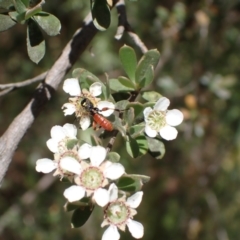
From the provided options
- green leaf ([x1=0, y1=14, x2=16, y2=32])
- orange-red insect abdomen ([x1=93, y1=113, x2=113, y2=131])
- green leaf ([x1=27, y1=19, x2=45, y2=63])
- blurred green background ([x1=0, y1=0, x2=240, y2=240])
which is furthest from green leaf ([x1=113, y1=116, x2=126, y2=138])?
blurred green background ([x1=0, y1=0, x2=240, y2=240])

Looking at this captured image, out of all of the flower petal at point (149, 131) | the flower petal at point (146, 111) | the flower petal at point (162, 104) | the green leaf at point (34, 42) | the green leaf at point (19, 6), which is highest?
the green leaf at point (19, 6)

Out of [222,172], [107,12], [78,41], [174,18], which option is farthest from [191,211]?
[107,12]

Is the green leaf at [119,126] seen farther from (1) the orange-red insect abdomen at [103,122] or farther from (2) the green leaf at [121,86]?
(2) the green leaf at [121,86]

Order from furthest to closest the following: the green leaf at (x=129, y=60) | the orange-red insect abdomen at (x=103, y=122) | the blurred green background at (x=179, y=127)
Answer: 1. the blurred green background at (x=179, y=127)
2. the green leaf at (x=129, y=60)
3. the orange-red insect abdomen at (x=103, y=122)

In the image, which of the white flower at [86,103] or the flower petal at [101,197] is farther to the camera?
the white flower at [86,103]

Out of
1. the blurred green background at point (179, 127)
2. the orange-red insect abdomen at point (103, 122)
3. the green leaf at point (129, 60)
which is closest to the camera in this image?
the orange-red insect abdomen at point (103, 122)

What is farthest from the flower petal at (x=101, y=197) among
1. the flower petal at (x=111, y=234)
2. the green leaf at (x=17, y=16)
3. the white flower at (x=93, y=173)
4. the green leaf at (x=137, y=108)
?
the green leaf at (x=17, y=16)

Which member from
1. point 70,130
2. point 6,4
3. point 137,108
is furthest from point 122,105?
point 6,4
